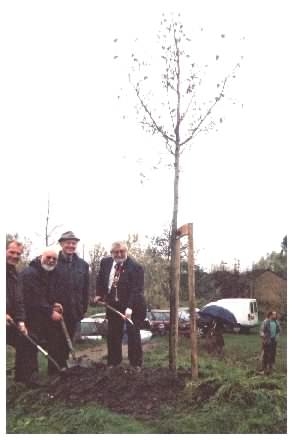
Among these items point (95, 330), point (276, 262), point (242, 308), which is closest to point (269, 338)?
point (242, 308)

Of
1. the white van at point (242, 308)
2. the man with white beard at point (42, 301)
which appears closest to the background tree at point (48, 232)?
the man with white beard at point (42, 301)

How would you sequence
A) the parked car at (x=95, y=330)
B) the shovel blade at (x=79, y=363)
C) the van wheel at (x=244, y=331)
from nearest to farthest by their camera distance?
1. the shovel blade at (x=79, y=363)
2. the parked car at (x=95, y=330)
3. the van wheel at (x=244, y=331)

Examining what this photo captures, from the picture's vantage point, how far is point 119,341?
947cm

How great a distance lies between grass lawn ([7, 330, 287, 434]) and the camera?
23.0ft

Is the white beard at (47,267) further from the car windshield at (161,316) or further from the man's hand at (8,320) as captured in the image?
the car windshield at (161,316)

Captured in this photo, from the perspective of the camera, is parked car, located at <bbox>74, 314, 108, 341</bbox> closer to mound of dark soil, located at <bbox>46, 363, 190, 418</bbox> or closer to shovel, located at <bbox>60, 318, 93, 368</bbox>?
shovel, located at <bbox>60, 318, 93, 368</bbox>

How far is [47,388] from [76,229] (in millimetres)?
2249

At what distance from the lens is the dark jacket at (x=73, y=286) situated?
9531 mm

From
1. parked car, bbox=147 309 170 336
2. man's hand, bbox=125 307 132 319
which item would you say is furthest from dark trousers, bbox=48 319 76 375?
parked car, bbox=147 309 170 336

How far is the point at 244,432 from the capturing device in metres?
6.80

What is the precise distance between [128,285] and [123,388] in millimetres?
1673

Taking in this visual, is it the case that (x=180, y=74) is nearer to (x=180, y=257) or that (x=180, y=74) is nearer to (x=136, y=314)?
(x=180, y=257)

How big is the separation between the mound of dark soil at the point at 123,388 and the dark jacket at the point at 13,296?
104cm

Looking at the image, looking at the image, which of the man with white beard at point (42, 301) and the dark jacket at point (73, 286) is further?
the dark jacket at point (73, 286)
